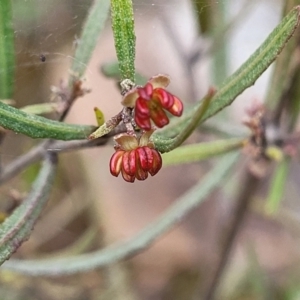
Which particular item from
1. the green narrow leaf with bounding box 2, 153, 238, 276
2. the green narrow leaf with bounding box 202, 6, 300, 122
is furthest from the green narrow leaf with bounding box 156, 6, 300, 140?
the green narrow leaf with bounding box 2, 153, 238, 276

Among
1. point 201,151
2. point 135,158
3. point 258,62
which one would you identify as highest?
point 201,151

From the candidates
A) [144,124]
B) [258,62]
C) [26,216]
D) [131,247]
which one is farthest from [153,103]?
[131,247]

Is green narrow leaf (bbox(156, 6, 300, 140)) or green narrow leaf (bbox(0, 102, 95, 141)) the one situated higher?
green narrow leaf (bbox(156, 6, 300, 140))

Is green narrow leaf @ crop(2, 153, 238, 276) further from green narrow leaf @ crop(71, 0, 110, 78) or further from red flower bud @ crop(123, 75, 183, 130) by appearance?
red flower bud @ crop(123, 75, 183, 130)

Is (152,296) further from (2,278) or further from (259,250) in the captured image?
(2,278)

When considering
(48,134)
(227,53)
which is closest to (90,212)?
(227,53)

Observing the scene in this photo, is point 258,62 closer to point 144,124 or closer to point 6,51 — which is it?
point 144,124

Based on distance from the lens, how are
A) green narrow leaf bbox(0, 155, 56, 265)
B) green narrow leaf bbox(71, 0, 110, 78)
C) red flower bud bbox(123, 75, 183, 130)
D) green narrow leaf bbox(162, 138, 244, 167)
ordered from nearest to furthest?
1. red flower bud bbox(123, 75, 183, 130)
2. green narrow leaf bbox(0, 155, 56, 265)
3. green narrow leaf bbox(71, 0, 110, 78)
4. green narrow leaf bbox(162, 138, 244, 167)
